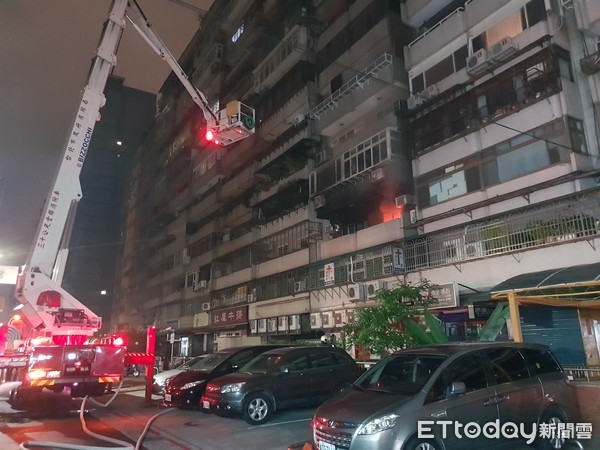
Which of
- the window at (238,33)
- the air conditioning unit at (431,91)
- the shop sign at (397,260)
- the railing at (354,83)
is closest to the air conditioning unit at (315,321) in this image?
the shop sign at (397,260)

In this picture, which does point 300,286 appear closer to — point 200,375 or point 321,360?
point 200,375

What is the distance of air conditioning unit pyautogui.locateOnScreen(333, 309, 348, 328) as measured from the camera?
70.1 ft

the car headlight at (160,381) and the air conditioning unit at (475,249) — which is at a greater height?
the air conditioning unit at (475,249)

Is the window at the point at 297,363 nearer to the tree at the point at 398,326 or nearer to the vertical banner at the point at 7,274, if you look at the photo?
the tree at the point at 398,326

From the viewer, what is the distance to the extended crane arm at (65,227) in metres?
11.0

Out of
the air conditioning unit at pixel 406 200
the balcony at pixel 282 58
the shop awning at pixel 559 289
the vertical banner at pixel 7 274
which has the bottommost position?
the shop awning at pixel 559 289

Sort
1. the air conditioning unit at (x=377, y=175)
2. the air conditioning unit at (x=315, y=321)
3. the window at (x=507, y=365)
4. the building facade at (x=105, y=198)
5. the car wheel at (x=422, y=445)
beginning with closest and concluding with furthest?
the car wheel at (x=422, y=445) < the window at (x=507, y=365) < the air conditioning unit at (x=377, y=175) < the air conditioning unit at (x=315, y=321) < the building facade at (x=105, y=198)

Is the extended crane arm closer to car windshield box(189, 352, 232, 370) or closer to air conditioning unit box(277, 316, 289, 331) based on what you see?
car windshield box(189, 352, 232, 370)

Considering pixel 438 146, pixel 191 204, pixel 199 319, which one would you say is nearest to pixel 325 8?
pixel 438 146

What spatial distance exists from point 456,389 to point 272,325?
2309cm

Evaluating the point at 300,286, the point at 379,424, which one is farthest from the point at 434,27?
the point at 379,424

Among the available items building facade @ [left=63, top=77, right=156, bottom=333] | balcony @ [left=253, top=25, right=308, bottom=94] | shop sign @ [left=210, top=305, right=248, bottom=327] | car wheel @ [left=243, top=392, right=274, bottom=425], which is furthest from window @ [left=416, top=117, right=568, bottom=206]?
building facade @ [left=63, top=77, right=156, bottom=333]

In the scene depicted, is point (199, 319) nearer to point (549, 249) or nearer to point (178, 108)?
point (178, 108)

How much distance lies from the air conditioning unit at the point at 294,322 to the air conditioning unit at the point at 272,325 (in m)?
1.70
